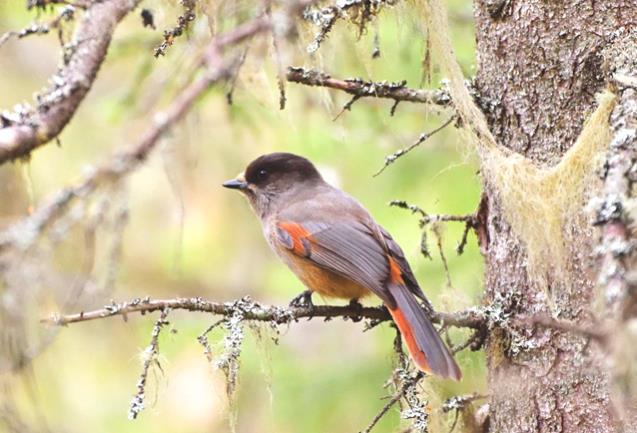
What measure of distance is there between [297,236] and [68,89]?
1670 millimetres

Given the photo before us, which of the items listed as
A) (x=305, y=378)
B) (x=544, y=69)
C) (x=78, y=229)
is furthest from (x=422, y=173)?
(x=78, y=229)

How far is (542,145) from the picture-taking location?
3.74m

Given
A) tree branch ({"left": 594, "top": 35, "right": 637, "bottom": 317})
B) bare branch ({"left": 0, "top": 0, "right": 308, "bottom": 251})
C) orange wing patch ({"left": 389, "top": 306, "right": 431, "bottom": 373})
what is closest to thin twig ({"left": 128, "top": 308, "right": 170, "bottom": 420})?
bare branch ({"left": 0, "top": 0, "right": 308, "bottom": 251})

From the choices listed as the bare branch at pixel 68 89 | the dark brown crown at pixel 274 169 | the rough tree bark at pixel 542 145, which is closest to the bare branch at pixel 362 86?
the rough tree bark at pixel 542 145

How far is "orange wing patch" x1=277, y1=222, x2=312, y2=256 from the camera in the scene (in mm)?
4992

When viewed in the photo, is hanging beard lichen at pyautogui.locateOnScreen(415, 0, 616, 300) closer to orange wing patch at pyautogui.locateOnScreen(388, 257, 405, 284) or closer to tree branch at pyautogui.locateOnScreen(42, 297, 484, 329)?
tree branch at pyautogui.locateOnScreen(42, 297, 484, 329)

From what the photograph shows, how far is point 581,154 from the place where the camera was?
3.21m

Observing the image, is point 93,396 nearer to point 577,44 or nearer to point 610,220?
point 577,44

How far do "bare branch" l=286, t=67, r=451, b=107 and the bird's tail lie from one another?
824mm

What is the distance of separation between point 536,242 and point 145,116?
1.35 meters

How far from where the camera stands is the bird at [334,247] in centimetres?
400

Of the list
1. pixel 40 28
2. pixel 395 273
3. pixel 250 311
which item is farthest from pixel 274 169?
pixel 250 311

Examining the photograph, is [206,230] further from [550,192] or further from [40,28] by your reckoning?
[550,192]

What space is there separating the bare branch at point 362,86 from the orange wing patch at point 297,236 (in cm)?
115
